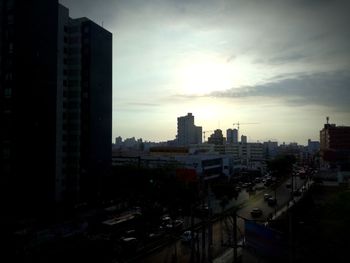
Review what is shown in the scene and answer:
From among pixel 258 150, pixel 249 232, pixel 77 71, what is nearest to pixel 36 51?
pixel 77 71

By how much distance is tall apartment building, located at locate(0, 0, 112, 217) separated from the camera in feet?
70.7

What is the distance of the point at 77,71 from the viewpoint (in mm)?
28203

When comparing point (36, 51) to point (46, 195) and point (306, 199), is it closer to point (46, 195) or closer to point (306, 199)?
point (46, 195)

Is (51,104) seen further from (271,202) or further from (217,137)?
(217,137)

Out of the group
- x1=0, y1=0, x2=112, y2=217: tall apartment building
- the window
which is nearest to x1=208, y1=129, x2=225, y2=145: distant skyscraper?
x1=0, y1=0, x2=112, y2=217: tall apartment building

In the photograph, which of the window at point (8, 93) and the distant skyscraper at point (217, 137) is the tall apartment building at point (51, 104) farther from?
the distant skyscraper at point (217, 137)

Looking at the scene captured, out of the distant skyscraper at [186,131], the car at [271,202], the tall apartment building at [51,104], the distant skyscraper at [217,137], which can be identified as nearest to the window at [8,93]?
the tall apartment building at [51,104]

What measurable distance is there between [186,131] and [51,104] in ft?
333

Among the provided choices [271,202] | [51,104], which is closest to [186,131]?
[271,202]

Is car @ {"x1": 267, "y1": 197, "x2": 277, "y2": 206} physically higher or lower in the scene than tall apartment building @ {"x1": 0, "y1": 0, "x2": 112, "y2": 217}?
lower

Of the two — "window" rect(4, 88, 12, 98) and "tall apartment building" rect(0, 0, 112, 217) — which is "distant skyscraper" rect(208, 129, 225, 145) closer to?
"tall apartment building" rect(0, 0, 112, 217)

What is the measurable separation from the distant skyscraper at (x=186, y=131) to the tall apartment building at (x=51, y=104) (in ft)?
309

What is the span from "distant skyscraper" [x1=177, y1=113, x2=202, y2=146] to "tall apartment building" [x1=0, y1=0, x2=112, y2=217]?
94.2m

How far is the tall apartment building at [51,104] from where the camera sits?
70.7 feet
